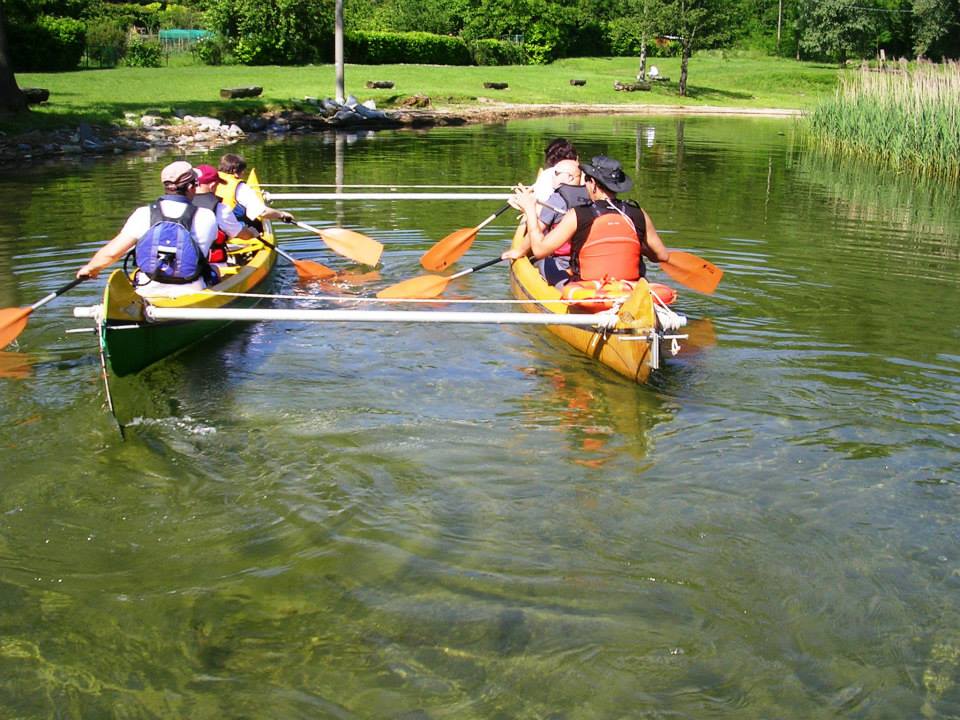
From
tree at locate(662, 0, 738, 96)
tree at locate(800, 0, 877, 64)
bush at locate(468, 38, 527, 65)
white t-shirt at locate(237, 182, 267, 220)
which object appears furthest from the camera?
tree at locate(800, 0, 877, 64)

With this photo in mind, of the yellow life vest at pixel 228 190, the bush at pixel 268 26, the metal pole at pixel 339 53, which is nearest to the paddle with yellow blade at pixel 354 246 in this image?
the yellow life vest at pixel 228 190

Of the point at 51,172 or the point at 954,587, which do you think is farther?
the point at 51,172

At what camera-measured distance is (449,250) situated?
420 inches

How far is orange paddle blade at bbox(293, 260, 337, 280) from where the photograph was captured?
10.6m

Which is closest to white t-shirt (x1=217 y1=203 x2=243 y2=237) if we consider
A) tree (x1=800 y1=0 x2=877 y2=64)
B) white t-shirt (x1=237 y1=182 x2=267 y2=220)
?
white t-shirt (x1=237 y1=182 x2=267 y2=220)

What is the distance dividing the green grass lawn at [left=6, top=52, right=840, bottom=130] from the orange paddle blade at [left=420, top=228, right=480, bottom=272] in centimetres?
1432

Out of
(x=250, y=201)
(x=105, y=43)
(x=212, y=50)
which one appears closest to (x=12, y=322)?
(x=250, y=201)

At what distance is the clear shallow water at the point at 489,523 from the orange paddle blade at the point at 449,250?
6.96 feet

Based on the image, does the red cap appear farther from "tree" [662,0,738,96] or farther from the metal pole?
"tree" [662,0,738,96]

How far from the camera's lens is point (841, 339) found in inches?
329

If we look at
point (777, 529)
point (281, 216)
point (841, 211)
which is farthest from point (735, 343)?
point (841, 211)

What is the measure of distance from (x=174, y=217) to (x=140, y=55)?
35.3 m

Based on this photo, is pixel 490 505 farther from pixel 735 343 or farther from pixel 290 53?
pixel 290 53

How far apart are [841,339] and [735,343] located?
3.03 feet
